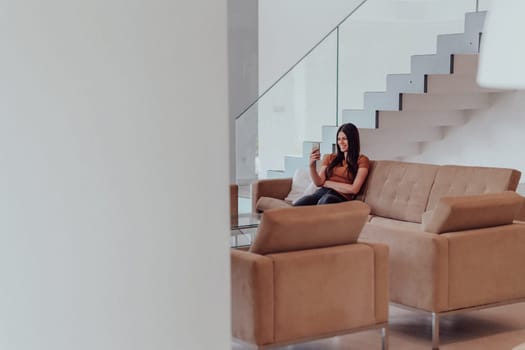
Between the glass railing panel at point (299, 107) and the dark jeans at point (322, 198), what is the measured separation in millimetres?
890

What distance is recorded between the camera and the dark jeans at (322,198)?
298 inches

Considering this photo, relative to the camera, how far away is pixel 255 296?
170 inches

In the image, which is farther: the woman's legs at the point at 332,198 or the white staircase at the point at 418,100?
the white staircase at the point at 418,100

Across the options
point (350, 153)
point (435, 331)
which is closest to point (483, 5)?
point (350, 153)

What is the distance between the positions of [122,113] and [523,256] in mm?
3011

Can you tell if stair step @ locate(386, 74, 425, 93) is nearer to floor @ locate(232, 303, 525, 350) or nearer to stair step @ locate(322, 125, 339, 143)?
stair step @ locate(322, 125, 339, 143)

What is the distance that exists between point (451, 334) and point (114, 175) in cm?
289

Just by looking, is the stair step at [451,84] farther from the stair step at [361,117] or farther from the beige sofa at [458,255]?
the beige sofa at [458,255]

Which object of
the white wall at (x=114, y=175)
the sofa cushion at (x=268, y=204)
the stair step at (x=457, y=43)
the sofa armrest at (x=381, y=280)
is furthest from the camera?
the stair step at (x=457, y=43)

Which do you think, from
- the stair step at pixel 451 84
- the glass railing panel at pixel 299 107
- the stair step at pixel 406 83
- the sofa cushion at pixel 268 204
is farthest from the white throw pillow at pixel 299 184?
the stair step at pixel 451 84

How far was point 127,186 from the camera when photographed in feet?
11.1

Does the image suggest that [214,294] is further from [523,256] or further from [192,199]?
[523,256]

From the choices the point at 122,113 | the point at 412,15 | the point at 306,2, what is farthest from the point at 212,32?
the point at 412,15

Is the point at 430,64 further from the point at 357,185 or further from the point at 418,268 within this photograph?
the point at 418,268
